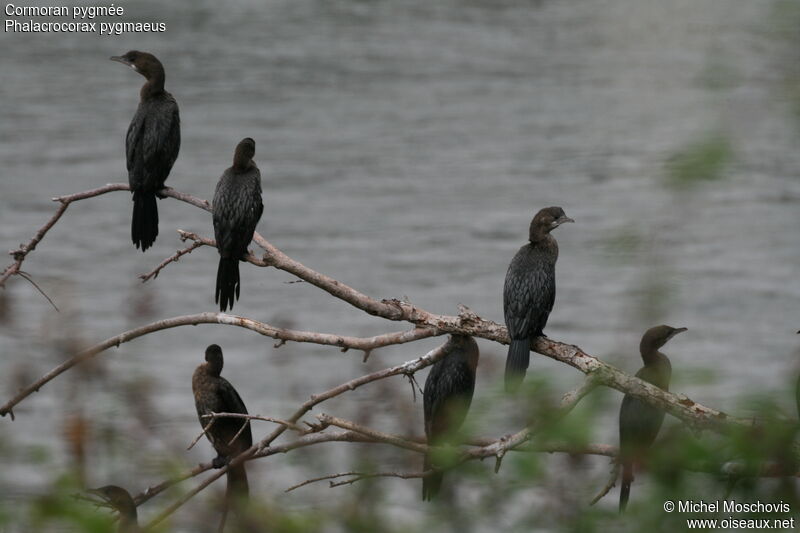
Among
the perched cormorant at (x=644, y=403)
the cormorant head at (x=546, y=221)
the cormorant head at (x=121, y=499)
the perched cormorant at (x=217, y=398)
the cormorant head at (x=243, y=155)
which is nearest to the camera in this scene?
the cormorant head at (x=121, y=499)

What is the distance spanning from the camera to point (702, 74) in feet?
6.01

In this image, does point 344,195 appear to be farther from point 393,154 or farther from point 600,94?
point 600,94

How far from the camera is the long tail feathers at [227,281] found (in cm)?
629

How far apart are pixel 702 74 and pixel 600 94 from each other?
2787 centimetres

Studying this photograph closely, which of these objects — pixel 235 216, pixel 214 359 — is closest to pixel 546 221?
pixel 235 216

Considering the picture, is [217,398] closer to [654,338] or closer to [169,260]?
[169,260]

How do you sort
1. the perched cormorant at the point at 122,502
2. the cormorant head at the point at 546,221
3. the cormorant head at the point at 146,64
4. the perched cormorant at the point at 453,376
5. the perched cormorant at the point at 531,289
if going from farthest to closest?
the cormorant head at the point at 146,64 → the cormorant head at the point at 546,221 → the perched cormorant at the point at 453,376 → the perched cormorant at the point at 531,289 → the perched cormorant at the point at 122,502

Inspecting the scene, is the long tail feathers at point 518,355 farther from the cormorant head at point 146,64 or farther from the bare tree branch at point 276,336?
the cormorant head at point 146,64

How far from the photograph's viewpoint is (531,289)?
568 centimetres

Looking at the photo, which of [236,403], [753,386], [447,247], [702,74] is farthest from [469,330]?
[447,247]

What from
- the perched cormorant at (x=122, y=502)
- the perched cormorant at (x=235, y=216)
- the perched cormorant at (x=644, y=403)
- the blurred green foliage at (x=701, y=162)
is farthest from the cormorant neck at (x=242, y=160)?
the blurred green foliage at (x=701, y=162)

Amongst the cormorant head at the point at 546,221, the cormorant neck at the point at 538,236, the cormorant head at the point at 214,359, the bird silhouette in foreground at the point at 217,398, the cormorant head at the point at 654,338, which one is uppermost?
the cormorant head at the point at 546,221

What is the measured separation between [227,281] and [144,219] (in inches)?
37.3

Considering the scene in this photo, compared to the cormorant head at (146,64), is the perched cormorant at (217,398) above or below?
below
